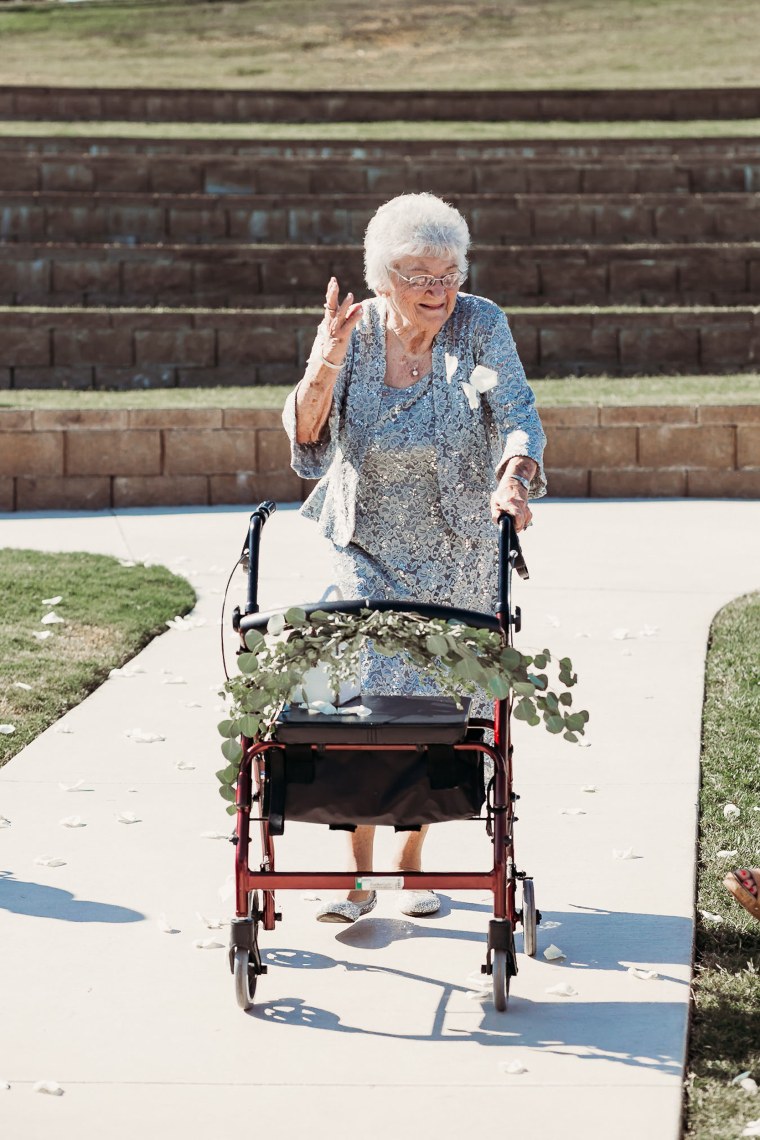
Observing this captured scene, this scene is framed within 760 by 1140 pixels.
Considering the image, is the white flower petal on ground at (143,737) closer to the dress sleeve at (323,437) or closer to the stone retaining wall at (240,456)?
the dress sleeve at (323,437)

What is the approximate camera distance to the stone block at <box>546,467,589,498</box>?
414 inches

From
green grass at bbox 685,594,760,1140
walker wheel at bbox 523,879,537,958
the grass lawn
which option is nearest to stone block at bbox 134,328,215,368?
green grass at bbox 685,594,760,1140

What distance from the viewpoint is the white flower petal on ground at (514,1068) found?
3168 mm

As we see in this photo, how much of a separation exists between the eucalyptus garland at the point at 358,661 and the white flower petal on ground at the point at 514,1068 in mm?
649

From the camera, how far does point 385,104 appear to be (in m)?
19.0

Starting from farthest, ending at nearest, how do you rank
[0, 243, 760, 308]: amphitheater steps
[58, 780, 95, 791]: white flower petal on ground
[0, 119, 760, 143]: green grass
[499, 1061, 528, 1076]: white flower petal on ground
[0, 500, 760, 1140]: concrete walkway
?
1. [0, 119, 760, 143]: green grass
2. [0, 243, 760, 308]: amphitheater steps
3. [58, 780, 95, 791]: white flower petal on ground
4. [499, 1061, 528, 1076]: white flower petal on ground
5. [0, 500, 760, 1140]: concrete walkway

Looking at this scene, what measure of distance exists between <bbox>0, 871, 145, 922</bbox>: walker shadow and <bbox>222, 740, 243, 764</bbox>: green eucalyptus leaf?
2.69 feet

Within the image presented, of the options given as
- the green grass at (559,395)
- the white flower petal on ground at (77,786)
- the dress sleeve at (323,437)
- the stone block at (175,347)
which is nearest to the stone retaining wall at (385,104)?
the stone block at (175,347)

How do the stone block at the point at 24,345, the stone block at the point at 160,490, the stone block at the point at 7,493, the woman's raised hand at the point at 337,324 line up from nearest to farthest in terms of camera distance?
the woman's raised hand at the point at 337,324, the stone block at the point at 7,493, the stone block at the point at 160,490, the stone block at the point at 24,345

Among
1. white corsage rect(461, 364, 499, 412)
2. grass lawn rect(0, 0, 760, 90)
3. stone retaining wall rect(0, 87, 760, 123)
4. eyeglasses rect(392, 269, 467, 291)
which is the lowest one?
white corsage rect(461, 364, 499, 412)

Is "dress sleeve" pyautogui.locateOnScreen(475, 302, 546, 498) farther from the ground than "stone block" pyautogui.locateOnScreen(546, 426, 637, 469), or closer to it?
farther from the ground

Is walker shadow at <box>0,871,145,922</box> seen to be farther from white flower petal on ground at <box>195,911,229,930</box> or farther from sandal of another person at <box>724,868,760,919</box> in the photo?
sandal of another person at <box>724,868,760,919</box>

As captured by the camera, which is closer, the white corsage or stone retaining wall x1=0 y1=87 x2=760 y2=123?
the white corsage

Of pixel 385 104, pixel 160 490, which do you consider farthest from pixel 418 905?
pixel 385 104
